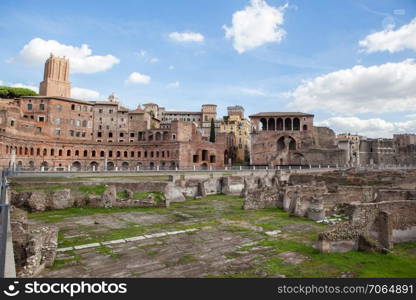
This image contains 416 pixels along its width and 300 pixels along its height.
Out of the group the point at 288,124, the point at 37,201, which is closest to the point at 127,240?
the point at 37,201

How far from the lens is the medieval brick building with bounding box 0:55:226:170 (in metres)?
52.4

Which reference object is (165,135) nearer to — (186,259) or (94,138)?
(94,138)

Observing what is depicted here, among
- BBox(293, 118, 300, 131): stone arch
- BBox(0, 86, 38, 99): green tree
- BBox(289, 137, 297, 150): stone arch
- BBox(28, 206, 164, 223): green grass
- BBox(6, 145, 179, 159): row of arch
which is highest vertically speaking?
BBox(0, 86, 38, 99): green tree

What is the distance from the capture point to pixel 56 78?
89.1m

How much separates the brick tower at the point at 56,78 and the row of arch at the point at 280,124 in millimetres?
64394

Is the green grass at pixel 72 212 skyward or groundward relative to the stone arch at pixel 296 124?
groundward

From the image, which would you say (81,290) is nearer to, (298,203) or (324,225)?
(324,225)

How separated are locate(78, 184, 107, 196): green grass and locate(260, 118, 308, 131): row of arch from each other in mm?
52481

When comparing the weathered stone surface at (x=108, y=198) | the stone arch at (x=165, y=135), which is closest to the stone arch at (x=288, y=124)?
the stone arch at (x=165, y=135)

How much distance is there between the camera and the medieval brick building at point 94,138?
5238 centimetres

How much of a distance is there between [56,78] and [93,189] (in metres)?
82.8

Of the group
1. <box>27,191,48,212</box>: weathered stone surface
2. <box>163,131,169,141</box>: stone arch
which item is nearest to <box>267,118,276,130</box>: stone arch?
<box>163,131,169,141</box>: stone arch

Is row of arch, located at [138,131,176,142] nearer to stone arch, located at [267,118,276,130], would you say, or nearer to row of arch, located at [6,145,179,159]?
row of arch, located at [6,145,179,159]

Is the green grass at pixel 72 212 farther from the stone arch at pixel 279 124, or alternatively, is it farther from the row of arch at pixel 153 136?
the stone arch at pixel 279 124
